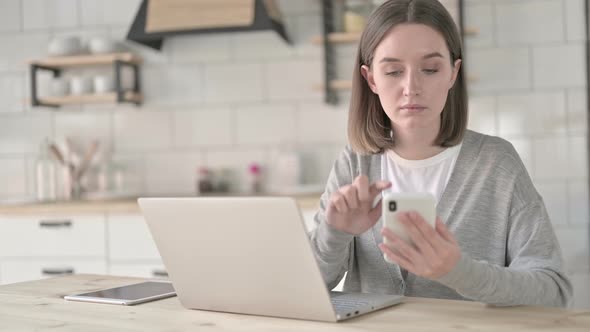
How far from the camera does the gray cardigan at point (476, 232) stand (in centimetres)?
140

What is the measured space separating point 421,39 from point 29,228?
233 centimetres

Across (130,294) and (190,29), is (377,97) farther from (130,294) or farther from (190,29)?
(190,29)

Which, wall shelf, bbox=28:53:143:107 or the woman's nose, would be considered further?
wall shelf, bbox=28:53:143:107

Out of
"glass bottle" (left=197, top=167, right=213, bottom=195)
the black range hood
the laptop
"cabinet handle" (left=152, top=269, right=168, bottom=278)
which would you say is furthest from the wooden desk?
"glass bottle" (left=197, top=167, right=213, bottom=195)

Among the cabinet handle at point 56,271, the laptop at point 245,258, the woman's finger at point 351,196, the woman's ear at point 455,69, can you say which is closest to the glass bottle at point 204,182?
the cabinet handle at point 56,271

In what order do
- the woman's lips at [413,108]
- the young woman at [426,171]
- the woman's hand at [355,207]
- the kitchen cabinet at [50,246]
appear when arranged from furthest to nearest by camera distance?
1. the kitchen cabinet at [50,246]
2. the woman's lips at [413,108]
3. the young woman at [426,171]
4. the woman's hand at [355,207]

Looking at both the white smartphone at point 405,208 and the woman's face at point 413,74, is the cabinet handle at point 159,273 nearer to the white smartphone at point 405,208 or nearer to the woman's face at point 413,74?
the woman's face at point 413,74

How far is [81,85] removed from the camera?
3.62 metres

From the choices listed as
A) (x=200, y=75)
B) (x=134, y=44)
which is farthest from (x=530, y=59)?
(x=134, y=44)

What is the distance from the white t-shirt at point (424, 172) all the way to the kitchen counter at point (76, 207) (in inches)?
54.3

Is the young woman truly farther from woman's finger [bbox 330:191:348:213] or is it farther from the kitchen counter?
the kitchen counter

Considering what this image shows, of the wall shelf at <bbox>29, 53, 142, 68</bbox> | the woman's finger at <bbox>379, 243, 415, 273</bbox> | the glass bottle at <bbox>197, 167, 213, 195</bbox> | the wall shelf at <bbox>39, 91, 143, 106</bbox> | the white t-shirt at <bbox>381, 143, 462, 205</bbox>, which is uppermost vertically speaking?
the wall shelf at <bbox>29, 53, 142, 68</bbox>

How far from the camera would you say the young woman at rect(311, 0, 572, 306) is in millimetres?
1377

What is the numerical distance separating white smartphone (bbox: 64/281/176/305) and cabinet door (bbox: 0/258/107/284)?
1714mm
